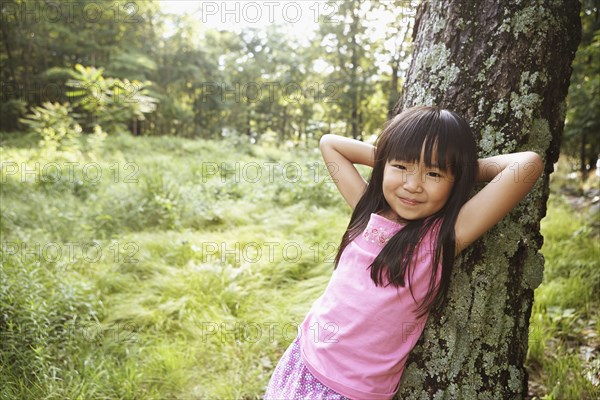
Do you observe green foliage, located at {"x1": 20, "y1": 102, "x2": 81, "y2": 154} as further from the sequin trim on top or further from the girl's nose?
the girl's nose

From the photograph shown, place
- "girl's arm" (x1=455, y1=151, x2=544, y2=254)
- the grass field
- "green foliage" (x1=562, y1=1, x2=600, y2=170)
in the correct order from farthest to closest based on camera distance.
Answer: "green foliage" (x1=562, y1=1, x2=600, y2=170) < the grass field < "girl's arm" (x1=455, y1=151, x2=544, y2=254)

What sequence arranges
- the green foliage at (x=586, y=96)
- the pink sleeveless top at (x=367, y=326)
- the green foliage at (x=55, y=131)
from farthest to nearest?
1. the green foliage at (x=55, y=131)
2. the green foliage at (x=586, y=96)
3. the pink sleeveless top at (x=367, y=326)

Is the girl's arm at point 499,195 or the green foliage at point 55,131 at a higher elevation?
the girl's arm at point 499,195

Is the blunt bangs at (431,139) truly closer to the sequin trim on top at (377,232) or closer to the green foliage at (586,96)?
the sequin trim on top at (377,232)

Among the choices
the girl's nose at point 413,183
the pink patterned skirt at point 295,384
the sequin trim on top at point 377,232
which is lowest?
the pink patterned skirt at point 295,384

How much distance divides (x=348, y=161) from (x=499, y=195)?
664mm

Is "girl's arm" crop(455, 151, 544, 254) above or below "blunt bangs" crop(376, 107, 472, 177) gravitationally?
below

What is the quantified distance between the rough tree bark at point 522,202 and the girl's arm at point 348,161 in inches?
15.4

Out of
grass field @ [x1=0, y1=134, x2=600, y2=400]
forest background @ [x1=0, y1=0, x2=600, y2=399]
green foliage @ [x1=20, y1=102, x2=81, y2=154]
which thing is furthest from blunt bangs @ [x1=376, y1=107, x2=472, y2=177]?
green foliage @ [x1=20, y1=102, x2=81, y2=154]

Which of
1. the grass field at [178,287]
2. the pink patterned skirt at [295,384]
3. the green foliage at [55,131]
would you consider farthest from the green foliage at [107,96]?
the pink patterned skirt at [295,384]

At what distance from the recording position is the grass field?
218cm

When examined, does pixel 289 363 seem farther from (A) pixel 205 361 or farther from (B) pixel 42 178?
(B) pixel 42 178

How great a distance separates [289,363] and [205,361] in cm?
112

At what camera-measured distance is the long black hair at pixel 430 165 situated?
1.27 meters
